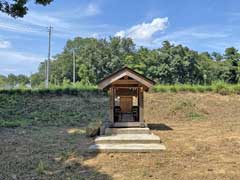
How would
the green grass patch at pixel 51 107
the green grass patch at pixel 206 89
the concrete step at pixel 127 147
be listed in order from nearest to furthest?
the concrete step at pixel 127 147, the green grass patch at pixel 51 107, the green grass patch at pixel 206 89

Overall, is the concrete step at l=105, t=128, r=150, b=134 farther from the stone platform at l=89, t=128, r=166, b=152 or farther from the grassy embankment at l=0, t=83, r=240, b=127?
the grassy embankment at l=0, t=83, r=240, b=127

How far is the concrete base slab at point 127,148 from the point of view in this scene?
604 centimetres

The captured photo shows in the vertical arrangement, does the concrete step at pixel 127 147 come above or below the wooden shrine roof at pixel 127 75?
below

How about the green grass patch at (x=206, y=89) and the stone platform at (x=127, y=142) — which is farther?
the green grass patch at (x=206, y=89)

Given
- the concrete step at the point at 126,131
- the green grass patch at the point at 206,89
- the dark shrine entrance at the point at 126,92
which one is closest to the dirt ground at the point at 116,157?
the concrete step at the point at 126,131

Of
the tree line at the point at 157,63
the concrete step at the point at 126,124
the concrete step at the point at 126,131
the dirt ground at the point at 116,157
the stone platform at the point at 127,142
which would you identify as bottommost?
the dirt ground at the point at 116,157

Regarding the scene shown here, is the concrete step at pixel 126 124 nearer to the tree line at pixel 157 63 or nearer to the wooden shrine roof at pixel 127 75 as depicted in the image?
the wooden shrine roof at pixel 127 75

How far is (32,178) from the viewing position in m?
4.38

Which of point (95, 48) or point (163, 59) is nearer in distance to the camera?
point (163, 59)

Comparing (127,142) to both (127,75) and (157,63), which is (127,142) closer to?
(127,75)

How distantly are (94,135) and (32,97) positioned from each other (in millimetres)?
Result: 7825

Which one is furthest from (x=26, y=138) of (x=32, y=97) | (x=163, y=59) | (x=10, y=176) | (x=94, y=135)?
(x=163, y=59)

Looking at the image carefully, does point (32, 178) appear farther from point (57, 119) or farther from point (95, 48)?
point (95, 48)

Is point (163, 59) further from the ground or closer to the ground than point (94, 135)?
further from the ground
